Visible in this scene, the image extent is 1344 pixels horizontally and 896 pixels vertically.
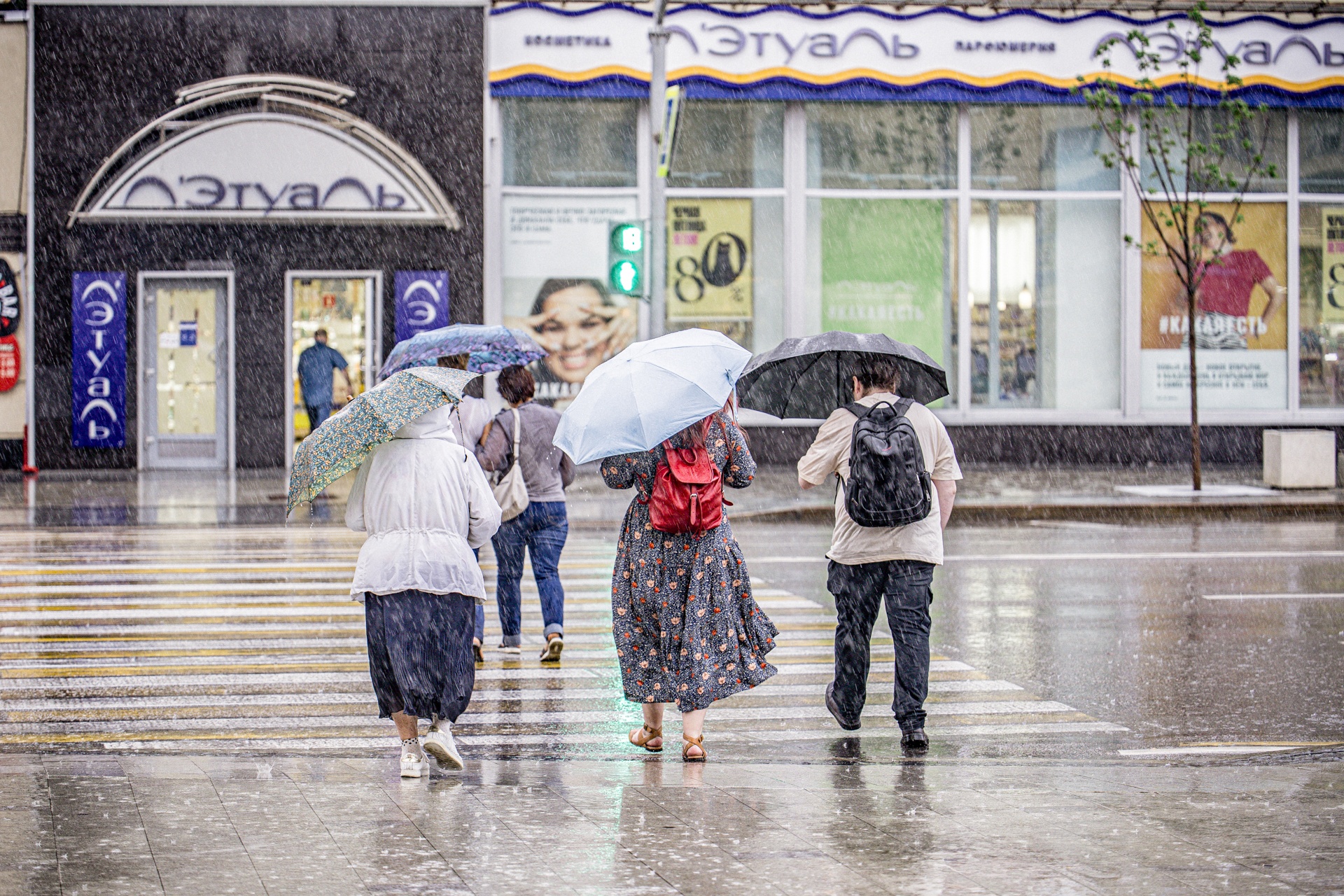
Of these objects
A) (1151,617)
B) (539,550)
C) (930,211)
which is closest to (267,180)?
(930,211)

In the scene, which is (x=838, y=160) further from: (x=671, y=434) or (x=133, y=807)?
(x=133, y=807)

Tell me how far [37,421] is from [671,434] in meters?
18.7

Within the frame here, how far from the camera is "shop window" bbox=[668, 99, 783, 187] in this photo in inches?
925

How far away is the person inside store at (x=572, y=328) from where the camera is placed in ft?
75.8

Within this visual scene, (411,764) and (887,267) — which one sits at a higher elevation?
(887,267)

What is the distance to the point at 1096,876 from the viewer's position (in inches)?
181

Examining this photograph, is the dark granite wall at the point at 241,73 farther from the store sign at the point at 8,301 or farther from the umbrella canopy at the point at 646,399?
the umbrella canopy at the point at 646,399

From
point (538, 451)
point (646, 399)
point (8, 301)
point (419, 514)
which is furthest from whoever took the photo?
point (8, 301)

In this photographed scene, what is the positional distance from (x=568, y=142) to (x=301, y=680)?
16.1 metres

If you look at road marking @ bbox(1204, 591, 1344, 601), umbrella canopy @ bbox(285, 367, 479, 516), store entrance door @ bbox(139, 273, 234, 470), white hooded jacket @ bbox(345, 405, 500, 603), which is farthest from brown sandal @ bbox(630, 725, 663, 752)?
store entrance door @ bbox(139, 273, 234, 470)

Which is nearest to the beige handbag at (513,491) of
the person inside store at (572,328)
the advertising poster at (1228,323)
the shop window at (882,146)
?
the person inside store at (572,328)

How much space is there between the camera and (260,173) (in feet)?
72.7

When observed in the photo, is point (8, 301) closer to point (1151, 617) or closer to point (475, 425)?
point (475, 425)

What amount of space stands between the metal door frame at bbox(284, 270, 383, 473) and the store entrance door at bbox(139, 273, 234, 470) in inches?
33.1
